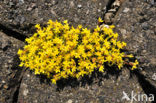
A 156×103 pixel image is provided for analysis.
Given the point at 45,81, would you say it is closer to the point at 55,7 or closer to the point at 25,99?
the point at 25,99

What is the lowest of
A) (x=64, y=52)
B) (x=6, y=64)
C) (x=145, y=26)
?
(x=6, y=64)

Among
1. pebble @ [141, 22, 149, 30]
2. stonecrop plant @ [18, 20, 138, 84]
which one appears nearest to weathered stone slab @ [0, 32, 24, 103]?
stonecrop plant @ [18, 20, 138, 84]

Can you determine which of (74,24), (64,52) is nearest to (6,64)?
(64,52)

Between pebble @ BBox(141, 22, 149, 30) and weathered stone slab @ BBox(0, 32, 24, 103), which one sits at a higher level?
pebble @ BBox(141, 22, 149, 30)

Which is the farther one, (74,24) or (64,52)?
(74,24)

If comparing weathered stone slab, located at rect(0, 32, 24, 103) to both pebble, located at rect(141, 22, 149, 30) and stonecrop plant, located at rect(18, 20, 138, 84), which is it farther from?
pebble, located at rect(141, 22, 149, 30)

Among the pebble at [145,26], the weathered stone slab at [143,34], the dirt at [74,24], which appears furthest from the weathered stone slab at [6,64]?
the pebble at [145,26]

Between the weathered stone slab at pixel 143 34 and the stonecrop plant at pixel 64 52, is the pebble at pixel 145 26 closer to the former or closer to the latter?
the weathered stone slab at pixel 143 34

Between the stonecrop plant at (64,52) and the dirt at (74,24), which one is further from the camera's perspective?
the dirt at (74,24)

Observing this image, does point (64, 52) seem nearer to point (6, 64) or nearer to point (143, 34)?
point (6, 64)
